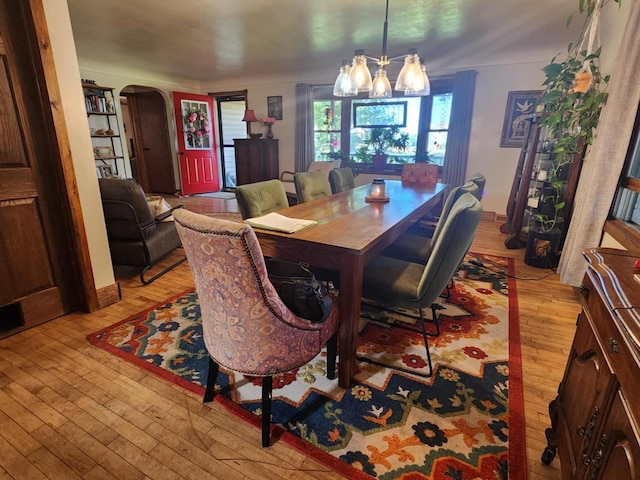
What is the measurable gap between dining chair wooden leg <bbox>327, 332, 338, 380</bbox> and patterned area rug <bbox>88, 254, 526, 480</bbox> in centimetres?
4

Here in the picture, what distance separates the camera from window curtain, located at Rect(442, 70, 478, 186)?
15.5 feet

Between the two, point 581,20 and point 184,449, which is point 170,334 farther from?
point 581,20

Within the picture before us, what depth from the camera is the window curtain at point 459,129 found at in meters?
4.73

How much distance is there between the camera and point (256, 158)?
249 inches

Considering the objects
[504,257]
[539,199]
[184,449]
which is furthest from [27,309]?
[539,199]

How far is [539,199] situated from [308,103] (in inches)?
164

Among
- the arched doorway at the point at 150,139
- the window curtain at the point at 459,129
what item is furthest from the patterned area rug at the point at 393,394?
the arched doorway at the point at 150,139

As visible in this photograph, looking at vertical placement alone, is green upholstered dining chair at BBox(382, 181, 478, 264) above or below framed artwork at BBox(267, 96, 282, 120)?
below

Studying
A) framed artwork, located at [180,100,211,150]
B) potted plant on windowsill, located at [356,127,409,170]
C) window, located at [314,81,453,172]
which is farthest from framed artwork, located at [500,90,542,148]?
framed artwork, located at [180,100,211,150]

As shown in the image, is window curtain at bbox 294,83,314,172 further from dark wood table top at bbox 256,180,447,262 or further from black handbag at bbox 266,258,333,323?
black handbag at bbox 266,258,333,323

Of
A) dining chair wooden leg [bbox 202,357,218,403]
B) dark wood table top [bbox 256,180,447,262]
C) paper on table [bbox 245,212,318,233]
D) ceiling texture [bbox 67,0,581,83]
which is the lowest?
dining chair wooden leg [bbox 202,357,218,403]

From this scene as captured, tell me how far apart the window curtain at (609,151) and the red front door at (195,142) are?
21.1 ft

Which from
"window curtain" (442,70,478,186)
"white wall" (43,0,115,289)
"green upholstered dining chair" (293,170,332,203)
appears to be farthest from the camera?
"window curtain" (442,70,478,186)

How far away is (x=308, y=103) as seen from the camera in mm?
6020
